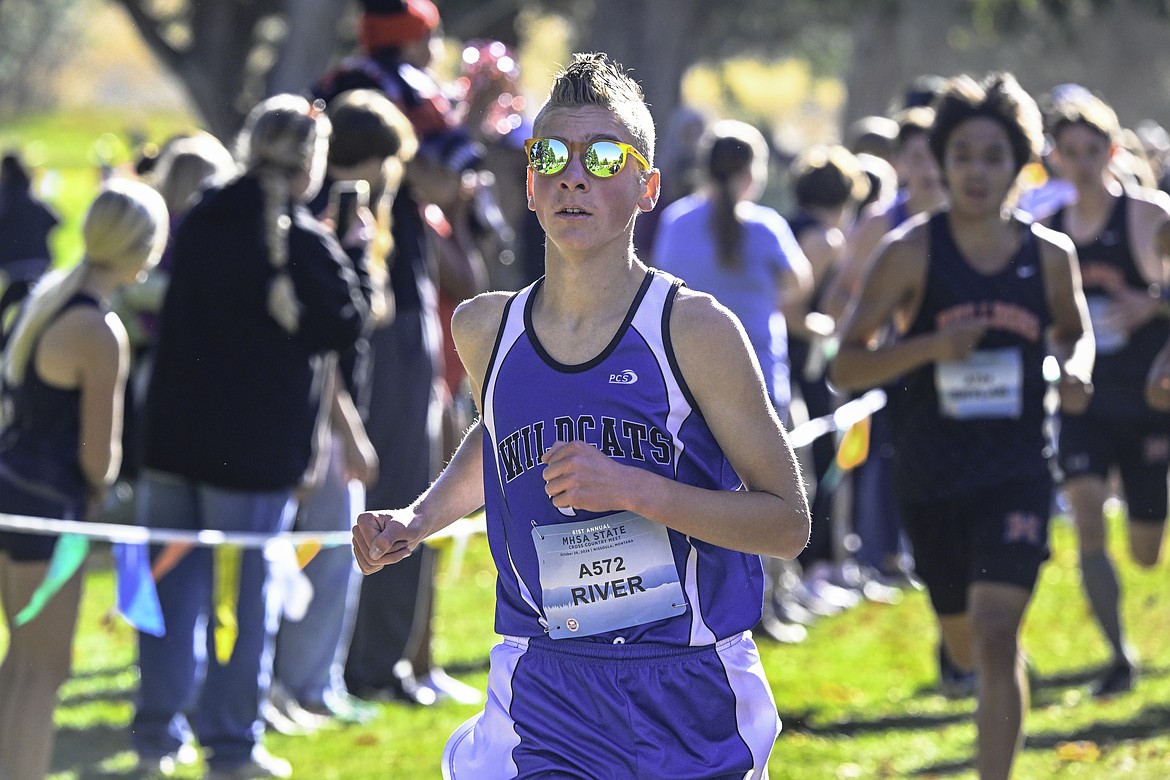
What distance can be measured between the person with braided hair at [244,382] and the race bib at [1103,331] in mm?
3423

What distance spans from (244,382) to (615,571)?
3044 mm

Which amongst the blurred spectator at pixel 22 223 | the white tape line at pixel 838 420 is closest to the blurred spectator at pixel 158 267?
the white tape line at pixel 838 420

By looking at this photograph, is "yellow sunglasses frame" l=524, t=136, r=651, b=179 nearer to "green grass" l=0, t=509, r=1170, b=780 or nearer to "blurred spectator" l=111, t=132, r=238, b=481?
"green grass" l=0, t=509, r=1170, b=780

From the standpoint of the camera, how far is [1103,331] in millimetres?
7793

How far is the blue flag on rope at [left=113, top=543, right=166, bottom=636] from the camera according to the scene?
18.1 ft

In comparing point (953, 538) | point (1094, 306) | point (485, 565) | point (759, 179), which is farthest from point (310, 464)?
point (485, 565)

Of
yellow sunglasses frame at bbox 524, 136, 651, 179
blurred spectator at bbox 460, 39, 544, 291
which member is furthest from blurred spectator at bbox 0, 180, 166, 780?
blurred spectator at bbox 460, 39, 544, 291

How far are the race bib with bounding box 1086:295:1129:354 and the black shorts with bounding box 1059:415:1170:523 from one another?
352mm

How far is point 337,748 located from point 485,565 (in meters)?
4.59

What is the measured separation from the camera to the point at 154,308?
7918 millimetres

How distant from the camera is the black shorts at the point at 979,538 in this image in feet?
17.2

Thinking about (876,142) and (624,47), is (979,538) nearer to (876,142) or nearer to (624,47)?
(876,142)

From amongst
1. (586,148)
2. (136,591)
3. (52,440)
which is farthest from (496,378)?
(136,591)

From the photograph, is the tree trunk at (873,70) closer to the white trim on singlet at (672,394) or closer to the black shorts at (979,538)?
the black shorts at (979,538)
